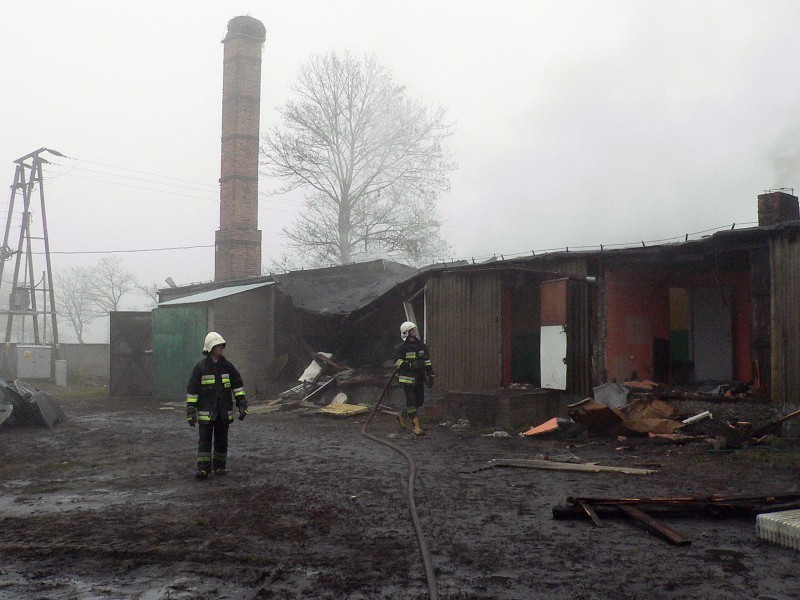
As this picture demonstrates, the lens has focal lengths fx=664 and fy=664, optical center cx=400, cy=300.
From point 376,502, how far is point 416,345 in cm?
499

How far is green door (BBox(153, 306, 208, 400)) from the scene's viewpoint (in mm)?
17844

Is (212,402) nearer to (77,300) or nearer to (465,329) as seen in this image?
(465,329)

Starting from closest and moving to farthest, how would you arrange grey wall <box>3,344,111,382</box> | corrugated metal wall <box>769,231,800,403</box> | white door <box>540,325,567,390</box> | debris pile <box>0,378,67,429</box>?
corrugated metal wall <box>769,231,800,403</box> → debris pile <box>0,378,67,429</box> → white door <box>540,325,567,390</box> → grey wall <box>3,344,111,382</box>

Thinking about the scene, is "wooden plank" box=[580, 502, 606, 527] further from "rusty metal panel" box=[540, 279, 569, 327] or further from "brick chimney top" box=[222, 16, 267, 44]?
A: "brick chimney top" box=[222, 16, 267, 44]

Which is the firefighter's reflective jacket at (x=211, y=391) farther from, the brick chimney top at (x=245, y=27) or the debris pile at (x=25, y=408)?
the brick chimney top at (x=245, y=27)

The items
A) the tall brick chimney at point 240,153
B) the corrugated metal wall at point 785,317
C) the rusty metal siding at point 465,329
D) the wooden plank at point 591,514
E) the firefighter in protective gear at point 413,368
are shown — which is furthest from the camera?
the tall brick chimney at point 240,153

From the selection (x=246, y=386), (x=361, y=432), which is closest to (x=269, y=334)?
(x=246, y=386)

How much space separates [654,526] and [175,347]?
15570 mm

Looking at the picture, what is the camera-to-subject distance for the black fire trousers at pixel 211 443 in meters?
7.36

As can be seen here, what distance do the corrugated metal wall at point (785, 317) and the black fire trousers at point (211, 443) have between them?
807 cm

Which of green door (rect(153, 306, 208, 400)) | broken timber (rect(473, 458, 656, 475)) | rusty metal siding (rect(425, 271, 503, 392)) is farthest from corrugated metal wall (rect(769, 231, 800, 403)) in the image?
green door (rect(153, 306, 208, 400))

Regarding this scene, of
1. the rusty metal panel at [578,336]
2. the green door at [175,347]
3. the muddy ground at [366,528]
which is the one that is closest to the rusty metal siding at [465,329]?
the rusty metal panel at [578,336]

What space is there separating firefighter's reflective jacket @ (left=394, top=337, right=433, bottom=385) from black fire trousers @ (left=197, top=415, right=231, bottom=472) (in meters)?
3.86

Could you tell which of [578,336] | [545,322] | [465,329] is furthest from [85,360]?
[578,336]
